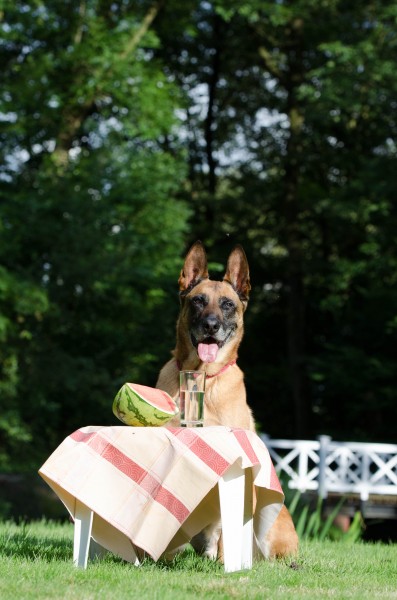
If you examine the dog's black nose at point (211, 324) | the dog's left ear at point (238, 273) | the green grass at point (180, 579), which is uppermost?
the dog's left ear at point (238, 273)

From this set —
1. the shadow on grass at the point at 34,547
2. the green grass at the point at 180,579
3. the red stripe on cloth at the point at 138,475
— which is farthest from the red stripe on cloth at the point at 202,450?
the shadow on grass at the point at 34,547

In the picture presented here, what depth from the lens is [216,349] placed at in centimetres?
589

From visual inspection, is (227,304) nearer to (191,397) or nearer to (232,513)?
(191,397)

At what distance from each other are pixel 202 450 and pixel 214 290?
1425mm

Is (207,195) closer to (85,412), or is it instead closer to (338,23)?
(338,23)

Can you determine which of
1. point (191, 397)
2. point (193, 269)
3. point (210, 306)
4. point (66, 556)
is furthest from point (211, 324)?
point (66, 556)

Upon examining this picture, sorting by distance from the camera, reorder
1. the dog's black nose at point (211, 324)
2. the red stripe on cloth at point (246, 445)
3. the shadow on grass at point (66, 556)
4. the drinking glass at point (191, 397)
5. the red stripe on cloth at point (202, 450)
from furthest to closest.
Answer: the dog's black nose at point (211, 324), the shadow on grass at point (66, 556), the drinking glass at point (191, 397), the red stripe on cloth at point (246, 445), the red stripe on cloth at point (202, 450)

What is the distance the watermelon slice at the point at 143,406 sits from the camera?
16.3 ft

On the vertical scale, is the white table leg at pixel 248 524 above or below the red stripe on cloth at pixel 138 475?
below

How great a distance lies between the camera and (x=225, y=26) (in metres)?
28.1

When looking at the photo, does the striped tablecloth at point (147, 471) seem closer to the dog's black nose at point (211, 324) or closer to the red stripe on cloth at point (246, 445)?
the red stripe on cloth at point (246, 445)

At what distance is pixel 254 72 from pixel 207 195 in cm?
442

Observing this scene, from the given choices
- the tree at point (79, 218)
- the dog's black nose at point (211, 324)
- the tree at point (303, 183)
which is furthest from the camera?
the tree at point (303, 183)

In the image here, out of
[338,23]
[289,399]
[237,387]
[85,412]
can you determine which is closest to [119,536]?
[237,387]
